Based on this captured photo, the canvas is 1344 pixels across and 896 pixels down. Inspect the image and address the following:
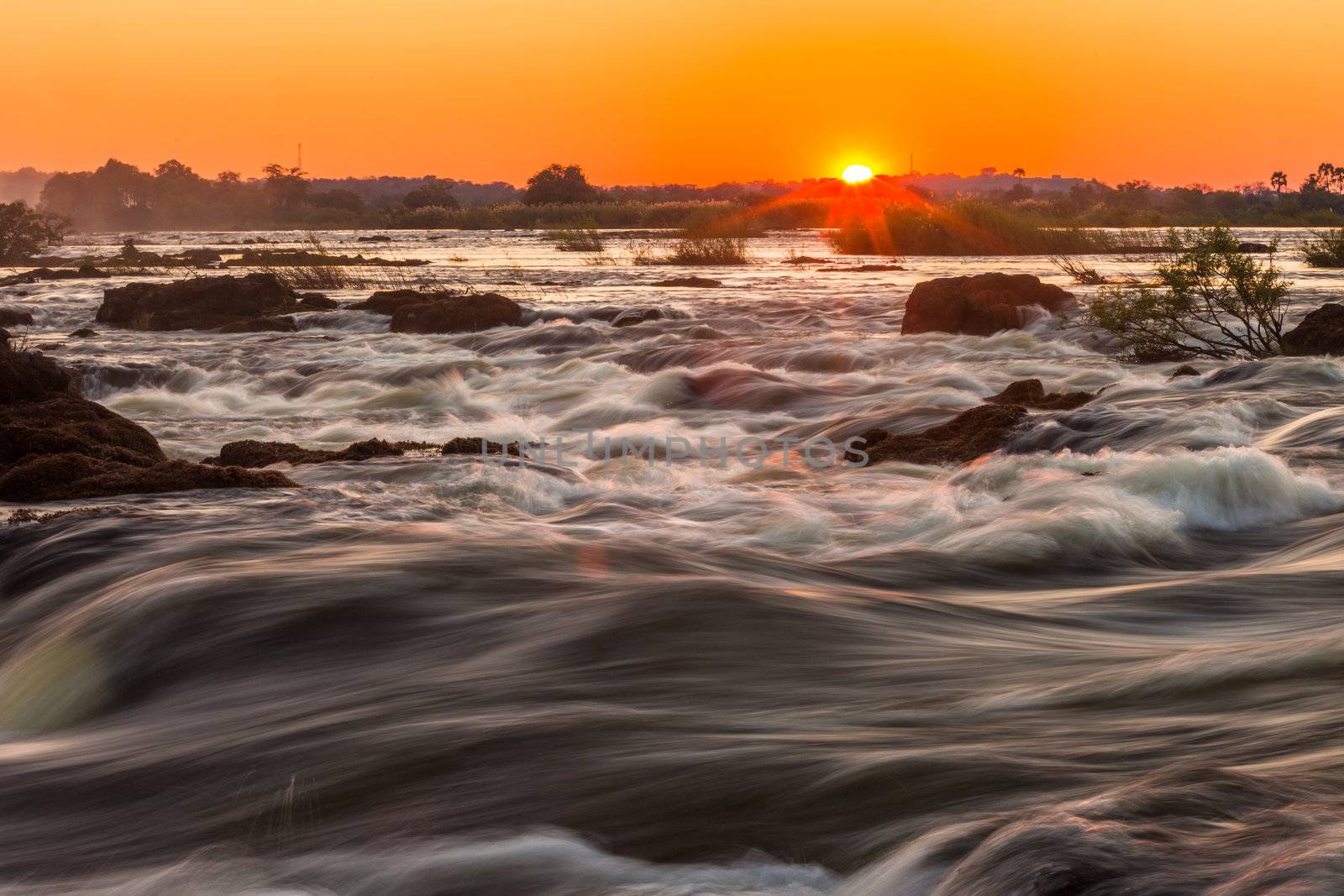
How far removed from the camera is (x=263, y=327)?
24656mm

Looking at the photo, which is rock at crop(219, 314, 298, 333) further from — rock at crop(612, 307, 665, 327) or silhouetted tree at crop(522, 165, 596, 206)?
silhouetted tree at crop(522, 165, 596, 206)

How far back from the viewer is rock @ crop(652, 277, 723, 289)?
107ft

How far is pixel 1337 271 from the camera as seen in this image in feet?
109

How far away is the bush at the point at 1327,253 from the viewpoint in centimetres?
3288

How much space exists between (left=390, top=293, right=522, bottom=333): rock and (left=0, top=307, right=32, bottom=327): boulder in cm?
739

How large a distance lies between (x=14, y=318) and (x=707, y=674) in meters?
23.6

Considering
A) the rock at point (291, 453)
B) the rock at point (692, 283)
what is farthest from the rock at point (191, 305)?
the rock at point (291, 453)

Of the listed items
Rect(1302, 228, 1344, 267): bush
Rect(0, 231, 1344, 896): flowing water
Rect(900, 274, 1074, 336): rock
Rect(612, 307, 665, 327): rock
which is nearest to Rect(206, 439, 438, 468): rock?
Rect(0, 231, 1344, 896): flowing water

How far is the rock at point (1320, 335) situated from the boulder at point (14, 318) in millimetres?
22027

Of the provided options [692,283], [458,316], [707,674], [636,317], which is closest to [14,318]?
[458,316]

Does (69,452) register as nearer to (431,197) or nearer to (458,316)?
(458,316)

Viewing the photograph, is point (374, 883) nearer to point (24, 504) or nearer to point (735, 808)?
point (735, 808)

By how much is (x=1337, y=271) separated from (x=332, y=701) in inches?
1364

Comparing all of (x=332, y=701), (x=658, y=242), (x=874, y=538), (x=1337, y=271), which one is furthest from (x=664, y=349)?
(x=658, y=242)
